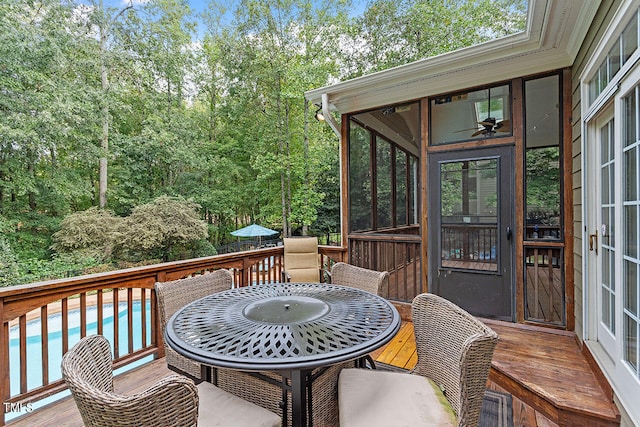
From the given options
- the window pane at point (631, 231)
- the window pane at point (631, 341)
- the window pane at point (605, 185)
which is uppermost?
the window pane at point (605, 185)

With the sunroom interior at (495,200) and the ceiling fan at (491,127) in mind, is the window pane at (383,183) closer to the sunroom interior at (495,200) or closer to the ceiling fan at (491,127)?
the sunroom interior at (495,200)

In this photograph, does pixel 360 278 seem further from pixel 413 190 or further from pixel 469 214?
pixel 413 190

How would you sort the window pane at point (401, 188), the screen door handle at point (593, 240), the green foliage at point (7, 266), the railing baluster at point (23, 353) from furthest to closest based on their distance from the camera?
the green foliage at point (7, 266)
the window pane at point (401, 188)
the screen door handle at point (593, 240)
the railing baluster at point (23, 353)

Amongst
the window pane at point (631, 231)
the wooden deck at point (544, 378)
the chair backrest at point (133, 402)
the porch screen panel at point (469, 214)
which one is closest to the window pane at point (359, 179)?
the porch screen panel at point (469, 214)

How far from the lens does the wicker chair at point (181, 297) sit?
2116mm

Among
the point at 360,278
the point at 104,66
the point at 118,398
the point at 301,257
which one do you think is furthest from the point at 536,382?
the point at 104,66

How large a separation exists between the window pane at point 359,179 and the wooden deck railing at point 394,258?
0.89ft

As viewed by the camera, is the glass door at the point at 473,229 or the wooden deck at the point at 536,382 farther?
the glass door at the point at 473,229

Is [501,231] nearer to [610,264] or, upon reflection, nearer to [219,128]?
[610,264]

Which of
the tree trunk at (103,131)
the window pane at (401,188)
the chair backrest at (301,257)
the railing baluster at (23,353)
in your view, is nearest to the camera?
the railing baluster at (23,353)

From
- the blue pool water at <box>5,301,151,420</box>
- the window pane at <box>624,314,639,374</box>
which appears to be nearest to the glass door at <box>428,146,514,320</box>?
the window pane at <box>624,314,639,374</box>

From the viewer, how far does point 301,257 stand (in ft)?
14.5

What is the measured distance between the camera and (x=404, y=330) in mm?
3570

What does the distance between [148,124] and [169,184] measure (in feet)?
7.69
